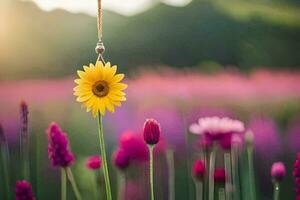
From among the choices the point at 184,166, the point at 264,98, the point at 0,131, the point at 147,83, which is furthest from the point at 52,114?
the point at 264,98

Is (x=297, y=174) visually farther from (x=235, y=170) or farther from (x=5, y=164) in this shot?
(x=5, y=164)

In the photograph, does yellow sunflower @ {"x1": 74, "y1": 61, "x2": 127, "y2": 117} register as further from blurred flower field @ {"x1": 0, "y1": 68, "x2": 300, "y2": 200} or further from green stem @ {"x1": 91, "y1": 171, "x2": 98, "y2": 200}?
green stem @ {"x1": 91, "y1": 171, "x2": 98, "y2": 200}

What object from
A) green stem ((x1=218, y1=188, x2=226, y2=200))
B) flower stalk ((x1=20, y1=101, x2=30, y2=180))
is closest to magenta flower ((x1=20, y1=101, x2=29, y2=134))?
flower stalk ((x1=20, y1=101, x2=30, y2=180))

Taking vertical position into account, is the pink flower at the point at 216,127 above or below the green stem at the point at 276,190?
above

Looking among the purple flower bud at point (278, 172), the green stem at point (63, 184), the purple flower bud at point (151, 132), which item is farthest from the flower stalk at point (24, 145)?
the purple flower bud at point (278, 172)

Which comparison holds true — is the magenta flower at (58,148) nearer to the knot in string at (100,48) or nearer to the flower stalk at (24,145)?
the flower stalk at (24,145)
